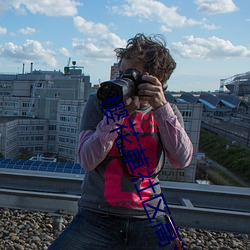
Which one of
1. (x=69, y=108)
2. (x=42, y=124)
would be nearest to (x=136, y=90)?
(x=69, y=108)

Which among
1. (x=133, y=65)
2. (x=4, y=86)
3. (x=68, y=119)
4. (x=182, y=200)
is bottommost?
(x=68, y=119)

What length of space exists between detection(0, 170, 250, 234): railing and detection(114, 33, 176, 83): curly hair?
4.75ft

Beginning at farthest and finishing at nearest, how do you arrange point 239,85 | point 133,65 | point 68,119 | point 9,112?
1. point 239,85
2. point 9,112
3. point 68,119
4. point 133,65

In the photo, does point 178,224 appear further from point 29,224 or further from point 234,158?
point 234,158

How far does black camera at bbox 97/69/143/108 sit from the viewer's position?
112cm

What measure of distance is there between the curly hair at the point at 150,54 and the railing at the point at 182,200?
1.45 metres

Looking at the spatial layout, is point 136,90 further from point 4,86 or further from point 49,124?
point 4,86

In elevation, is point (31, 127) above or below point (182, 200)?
below

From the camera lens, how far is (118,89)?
44.1 inches

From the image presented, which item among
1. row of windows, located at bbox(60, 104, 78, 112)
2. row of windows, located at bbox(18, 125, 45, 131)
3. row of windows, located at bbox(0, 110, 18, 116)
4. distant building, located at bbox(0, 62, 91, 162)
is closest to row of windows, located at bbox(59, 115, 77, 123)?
distant building, located at bbox(0, 62, 91, 162)

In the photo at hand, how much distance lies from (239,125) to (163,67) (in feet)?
89.8

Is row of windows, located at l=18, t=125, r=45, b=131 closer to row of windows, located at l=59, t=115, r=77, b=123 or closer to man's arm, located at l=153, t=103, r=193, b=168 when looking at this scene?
row of windows, located at l=59, t=115, r=77, b=123

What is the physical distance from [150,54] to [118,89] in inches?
12.5

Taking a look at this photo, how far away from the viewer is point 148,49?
4.46ft
